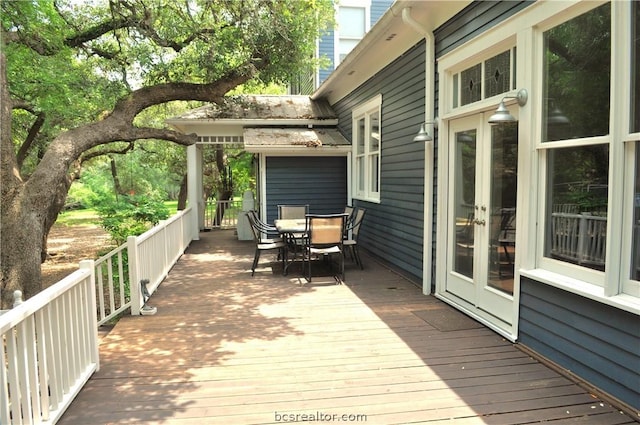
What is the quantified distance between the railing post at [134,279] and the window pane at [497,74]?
384cm

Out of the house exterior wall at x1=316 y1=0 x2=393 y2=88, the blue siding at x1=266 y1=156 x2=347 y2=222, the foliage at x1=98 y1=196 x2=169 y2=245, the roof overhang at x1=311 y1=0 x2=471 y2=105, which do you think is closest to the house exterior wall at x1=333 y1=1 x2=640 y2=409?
the roof overhang at x1=311 y1=0 x2=471 y2=105

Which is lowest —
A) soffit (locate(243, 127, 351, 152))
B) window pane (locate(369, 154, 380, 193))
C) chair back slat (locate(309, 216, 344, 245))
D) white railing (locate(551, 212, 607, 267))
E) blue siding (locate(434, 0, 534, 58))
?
chair back slat (locate(309, 216, 344, 245))

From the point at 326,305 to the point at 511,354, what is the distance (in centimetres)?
208

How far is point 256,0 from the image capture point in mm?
7789

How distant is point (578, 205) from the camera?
3.15 metres

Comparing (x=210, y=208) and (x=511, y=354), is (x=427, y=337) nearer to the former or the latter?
(x=511, y=354)

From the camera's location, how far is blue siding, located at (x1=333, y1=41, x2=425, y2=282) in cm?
573

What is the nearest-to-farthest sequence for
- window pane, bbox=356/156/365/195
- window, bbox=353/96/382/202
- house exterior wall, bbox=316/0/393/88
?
window, bbox=353/96/382/202 → window pane, bbox=356/156/365/195 → house exterior wall, bbox=316/0/393/88

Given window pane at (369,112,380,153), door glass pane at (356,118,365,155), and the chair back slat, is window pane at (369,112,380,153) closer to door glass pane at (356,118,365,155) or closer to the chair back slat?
door glass pane at (356,118,365,155)

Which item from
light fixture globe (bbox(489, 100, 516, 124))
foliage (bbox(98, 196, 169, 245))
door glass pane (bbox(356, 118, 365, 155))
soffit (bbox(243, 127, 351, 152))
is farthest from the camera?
soffit (bbox(243, 127, 351, 152))

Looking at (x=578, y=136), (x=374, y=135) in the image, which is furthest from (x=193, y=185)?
(x=578, y=136)

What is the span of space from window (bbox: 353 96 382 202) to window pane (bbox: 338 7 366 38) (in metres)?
4.32

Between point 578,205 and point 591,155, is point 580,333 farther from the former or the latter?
point 591,155

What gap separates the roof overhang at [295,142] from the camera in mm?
9109
